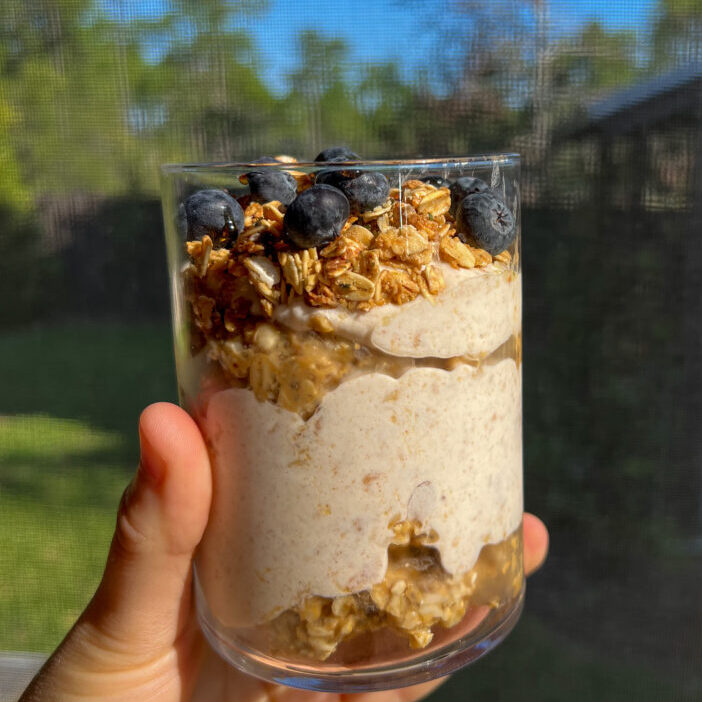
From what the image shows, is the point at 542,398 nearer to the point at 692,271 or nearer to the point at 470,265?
the point at 692,271


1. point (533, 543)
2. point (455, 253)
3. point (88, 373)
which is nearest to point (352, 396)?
point (455, 253)

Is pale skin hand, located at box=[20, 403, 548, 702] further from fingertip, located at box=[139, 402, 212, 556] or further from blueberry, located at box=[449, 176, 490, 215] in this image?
blueberry, located at box=[449, 176, 490, 215]

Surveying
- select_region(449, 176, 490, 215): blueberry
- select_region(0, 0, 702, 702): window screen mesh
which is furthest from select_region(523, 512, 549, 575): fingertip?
select_region(0, 0, 702, 702): window screen mesh

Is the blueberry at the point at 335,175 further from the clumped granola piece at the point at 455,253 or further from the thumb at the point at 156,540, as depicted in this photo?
the thumb at the point at 156,540

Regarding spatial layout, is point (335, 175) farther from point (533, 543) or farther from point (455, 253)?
point (533, 543)

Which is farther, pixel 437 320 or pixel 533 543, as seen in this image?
pixel 533 543

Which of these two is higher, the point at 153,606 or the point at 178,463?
the point at 178,463

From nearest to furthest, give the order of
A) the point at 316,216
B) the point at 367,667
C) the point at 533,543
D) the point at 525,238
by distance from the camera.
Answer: the point at 316,216 < the point at 367,667 < the point at 533,543 < the point at 525,238
